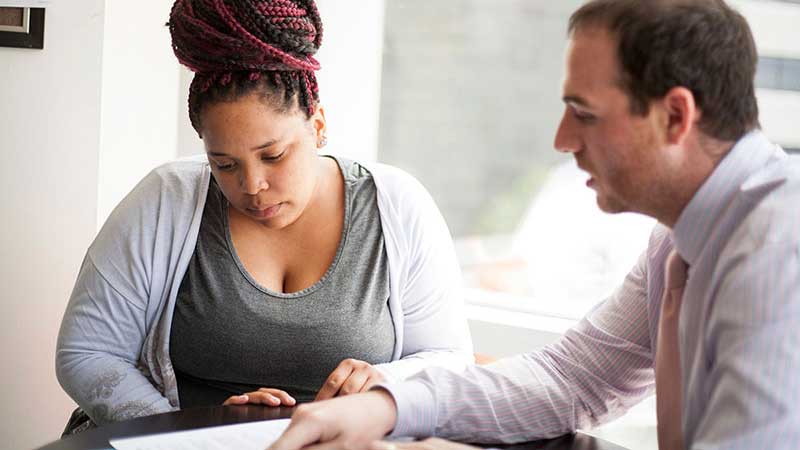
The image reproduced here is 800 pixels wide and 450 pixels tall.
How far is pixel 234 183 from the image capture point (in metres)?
1.93

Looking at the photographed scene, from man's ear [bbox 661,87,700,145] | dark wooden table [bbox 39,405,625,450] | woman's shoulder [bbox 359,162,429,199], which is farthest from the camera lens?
woman's shoulder [bbox 359,162,429,199]

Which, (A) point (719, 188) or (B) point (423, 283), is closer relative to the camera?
(A) point (719, 188)

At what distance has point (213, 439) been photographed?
1.54 meters

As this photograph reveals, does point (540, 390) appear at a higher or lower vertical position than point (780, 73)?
lower

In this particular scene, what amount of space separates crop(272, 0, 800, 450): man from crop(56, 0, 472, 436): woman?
45 centimetres

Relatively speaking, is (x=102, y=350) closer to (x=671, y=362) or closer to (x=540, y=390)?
(x=540, y=390)

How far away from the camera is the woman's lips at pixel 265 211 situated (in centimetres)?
197

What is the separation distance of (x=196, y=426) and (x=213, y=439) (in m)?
0.08

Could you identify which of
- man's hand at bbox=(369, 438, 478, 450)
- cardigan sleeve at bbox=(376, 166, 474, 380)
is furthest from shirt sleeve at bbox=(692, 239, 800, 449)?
cardigan sleeve at bbox=(376, 166, 474, 380)

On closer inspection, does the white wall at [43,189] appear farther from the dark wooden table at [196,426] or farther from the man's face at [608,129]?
the man's face at [608,129]

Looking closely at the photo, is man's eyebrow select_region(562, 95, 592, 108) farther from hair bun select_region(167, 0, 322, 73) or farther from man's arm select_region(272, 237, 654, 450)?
hair bun select_region(167, 0, 322, 73)

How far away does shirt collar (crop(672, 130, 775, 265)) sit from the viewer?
1.33 m

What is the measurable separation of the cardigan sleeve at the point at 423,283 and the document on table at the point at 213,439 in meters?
0.56

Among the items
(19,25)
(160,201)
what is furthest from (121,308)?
(19,25)
